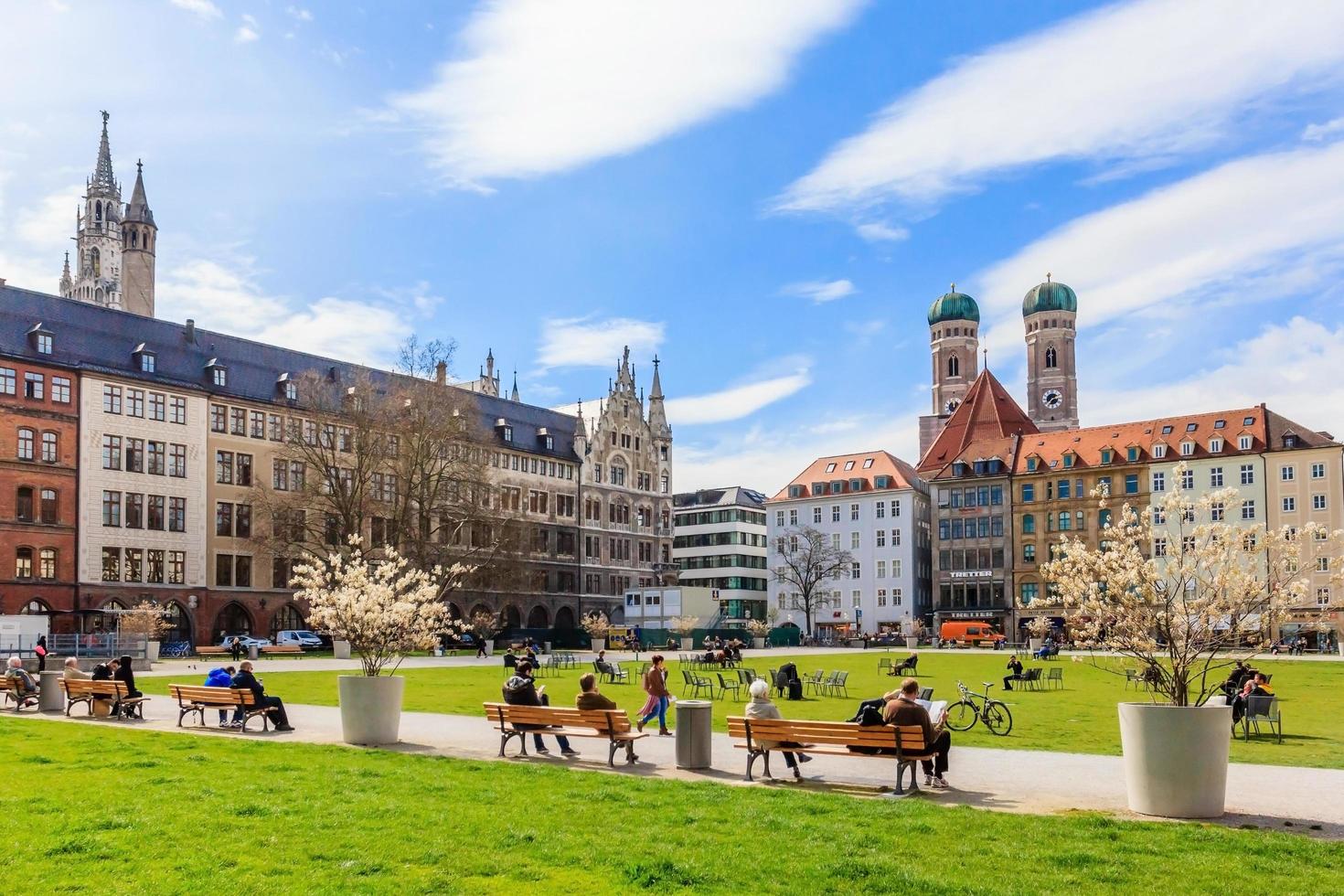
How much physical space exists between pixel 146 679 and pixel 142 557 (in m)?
32.9

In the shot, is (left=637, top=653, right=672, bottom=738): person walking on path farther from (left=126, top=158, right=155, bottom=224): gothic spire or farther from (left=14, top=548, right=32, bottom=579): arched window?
(left=126, top=158, right=155, bottom=224): gothic spire

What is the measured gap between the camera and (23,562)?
207 ft

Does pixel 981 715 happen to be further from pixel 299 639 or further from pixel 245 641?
pixel 299 639

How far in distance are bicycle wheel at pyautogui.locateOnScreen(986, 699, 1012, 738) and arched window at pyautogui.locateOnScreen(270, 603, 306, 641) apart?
5911 centimetres

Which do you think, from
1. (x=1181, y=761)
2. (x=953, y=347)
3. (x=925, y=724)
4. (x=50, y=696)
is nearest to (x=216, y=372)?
(x=50, y=696)

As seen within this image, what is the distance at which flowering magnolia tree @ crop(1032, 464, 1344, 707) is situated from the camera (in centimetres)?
1359

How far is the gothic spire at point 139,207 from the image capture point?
347 feet

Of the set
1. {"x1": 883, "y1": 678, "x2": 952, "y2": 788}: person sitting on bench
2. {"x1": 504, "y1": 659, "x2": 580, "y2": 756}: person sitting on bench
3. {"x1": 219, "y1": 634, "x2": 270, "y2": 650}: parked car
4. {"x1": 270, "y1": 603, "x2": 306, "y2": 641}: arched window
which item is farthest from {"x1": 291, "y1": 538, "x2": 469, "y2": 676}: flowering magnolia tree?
{"x1": 270, "y1": 603, "x2": 306, "y2": 641}: arched window

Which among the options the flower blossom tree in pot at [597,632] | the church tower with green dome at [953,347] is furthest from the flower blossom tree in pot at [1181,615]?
the church tower with green dome at [953,347]

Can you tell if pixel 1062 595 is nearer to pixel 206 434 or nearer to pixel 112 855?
pixel 112 855

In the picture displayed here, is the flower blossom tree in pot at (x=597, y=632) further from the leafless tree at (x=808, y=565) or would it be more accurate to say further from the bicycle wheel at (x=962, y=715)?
the bicycle wheel at (x=962, y=715)

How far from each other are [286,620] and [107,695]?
5434 cm

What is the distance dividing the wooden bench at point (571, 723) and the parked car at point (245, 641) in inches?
1798

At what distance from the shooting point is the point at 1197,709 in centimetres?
1300
